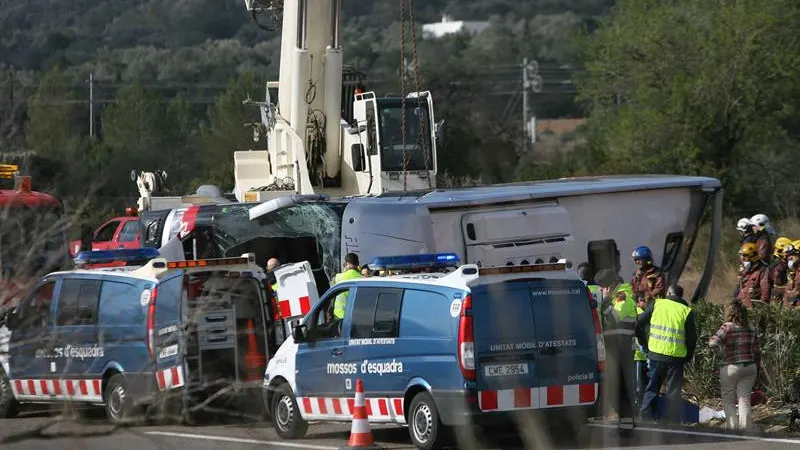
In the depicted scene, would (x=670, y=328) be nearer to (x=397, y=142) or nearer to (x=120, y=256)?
(x=120, y=256)

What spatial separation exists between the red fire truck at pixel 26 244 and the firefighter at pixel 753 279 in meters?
11.5

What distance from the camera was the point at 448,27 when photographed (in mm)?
134875

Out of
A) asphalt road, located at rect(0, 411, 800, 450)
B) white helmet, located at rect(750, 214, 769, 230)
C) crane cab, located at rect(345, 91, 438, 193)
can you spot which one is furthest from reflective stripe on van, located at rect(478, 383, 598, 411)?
crane cab, located at rect(345, 91, 438, 193)

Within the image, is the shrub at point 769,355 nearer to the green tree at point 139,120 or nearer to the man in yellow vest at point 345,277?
the man in yellow vest at point 345,277

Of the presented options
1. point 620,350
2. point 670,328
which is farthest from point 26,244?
point 670,328

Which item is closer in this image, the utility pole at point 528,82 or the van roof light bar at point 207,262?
the van roof light bar at point 207,262

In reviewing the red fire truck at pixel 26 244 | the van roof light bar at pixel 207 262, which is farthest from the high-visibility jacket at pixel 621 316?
the red fire truck at pixel 26 244

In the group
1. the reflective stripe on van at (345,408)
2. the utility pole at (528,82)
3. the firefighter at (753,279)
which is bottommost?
the reflective stripe on van at (345,408)

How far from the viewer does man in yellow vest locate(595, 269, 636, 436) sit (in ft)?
45.3

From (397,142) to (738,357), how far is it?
10860 millimetres

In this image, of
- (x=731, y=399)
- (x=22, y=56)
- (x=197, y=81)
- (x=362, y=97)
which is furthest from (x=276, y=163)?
(x=197, y=81)

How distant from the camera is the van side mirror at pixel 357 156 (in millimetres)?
24992

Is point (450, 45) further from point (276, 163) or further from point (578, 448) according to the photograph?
point (578, 448)

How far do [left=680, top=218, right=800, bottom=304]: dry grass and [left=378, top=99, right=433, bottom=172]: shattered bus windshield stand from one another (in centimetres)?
530
